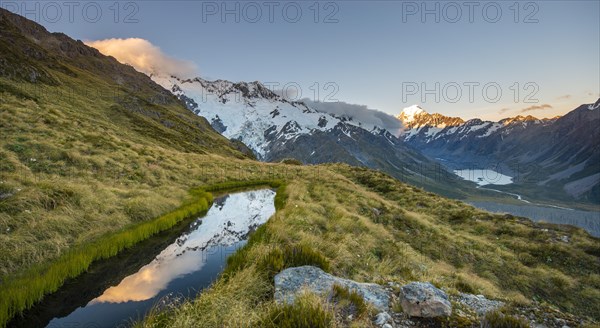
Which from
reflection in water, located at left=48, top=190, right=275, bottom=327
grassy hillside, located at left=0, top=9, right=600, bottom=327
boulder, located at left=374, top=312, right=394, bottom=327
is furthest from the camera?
reflection in water, located at left=48, top=190, right=275, bottom=327

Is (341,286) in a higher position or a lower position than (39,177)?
lower

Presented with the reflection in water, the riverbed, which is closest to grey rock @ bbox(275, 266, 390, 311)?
the riverbed

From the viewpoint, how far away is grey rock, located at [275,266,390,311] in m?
7.56

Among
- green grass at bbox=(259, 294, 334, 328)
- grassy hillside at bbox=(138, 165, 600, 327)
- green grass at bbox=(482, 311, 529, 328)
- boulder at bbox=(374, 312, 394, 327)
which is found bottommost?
grassy hillside at bbox=(138, 165, 600, 327)

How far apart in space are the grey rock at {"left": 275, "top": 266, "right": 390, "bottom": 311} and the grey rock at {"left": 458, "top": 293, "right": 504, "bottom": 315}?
6.91ft

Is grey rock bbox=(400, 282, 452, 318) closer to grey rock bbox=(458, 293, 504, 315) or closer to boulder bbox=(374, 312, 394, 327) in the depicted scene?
boulder bbox=(374, 312, 394, 327)

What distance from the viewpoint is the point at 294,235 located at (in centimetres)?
1554

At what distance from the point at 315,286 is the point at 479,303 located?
174 inches

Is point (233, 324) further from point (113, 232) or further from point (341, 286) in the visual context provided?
point (113, 232)

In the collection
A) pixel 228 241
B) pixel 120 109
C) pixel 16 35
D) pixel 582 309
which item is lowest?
pixel 582 309

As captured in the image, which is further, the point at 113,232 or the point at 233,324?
the point at 113,232

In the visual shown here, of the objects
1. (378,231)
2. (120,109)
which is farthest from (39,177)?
(120,109)

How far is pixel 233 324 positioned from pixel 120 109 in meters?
103

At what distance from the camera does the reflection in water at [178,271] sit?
9.83 meters
